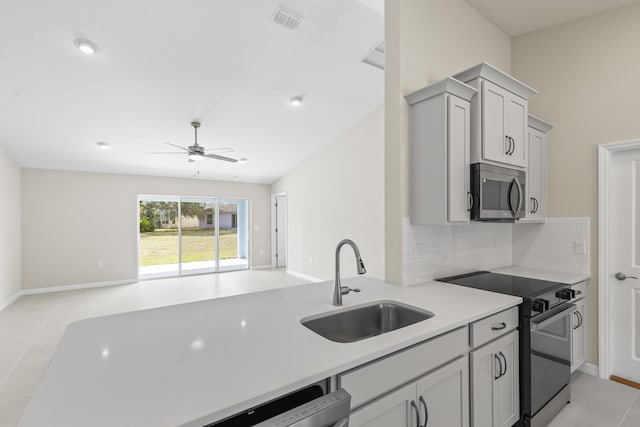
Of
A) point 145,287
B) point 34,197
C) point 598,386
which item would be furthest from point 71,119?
point 598,386

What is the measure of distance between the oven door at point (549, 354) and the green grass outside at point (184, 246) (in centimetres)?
751

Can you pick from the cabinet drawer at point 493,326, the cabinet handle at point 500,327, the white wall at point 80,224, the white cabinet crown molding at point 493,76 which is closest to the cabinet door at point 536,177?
the white cabinet crown molding at point 493,76

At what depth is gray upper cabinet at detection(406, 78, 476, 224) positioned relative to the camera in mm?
2014

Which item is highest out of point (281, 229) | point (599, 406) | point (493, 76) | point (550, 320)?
point (493, 76)

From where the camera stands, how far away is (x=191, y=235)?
25.5ft

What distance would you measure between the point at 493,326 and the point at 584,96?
2480 millimetres

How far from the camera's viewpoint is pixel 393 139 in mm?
2279

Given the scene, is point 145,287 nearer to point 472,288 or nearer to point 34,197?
point 34,197

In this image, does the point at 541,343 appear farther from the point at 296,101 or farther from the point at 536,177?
the point at 296,101

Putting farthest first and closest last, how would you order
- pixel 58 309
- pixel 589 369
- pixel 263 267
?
→ pixel 263 267 → pixel 58 309 → pixel 589 369

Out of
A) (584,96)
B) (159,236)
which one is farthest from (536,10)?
(159,236)

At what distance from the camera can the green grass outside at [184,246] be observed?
7371mm

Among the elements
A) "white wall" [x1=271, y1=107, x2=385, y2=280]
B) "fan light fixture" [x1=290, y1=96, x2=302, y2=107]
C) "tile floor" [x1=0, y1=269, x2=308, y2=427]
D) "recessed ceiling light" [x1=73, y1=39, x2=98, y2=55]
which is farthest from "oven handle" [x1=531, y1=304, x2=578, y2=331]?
"recessed ceiling light" [x1=73, y1=39, x2=98, y2=55]

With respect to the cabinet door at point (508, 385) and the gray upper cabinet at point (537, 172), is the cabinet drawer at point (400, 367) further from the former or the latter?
the gray upper cabinet at point (537, 172)
